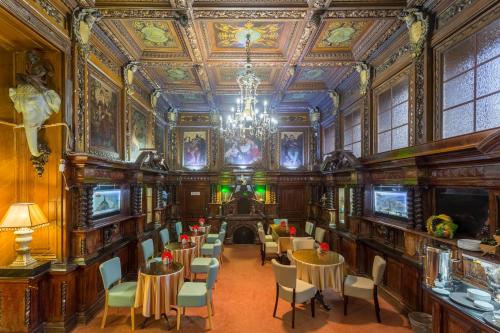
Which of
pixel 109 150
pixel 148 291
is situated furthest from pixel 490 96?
pixel 109 150

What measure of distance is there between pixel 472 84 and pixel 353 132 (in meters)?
3.73

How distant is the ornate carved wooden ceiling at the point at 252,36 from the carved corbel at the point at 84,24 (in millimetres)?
158

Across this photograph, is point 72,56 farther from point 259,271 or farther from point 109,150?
point 259,271

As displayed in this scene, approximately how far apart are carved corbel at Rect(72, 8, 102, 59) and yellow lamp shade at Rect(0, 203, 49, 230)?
266 cm

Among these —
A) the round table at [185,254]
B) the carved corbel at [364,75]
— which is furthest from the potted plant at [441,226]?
the round table at [185,254]

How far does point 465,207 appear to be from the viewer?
3.57m

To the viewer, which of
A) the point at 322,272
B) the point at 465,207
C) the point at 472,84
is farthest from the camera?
the point at 322,272

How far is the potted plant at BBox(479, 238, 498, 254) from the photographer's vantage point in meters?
2.86

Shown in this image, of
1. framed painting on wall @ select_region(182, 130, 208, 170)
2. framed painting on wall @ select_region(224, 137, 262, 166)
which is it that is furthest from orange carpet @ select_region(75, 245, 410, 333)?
framed painting on wall @ select_region(182, 130, 208, 170)

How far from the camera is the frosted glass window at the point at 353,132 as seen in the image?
→ 684cm

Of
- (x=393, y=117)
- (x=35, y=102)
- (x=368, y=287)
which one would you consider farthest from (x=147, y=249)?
(x=393, y=117)

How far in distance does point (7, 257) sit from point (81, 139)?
6.91 feet

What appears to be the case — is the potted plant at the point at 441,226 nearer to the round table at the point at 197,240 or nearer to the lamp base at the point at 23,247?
the round table at the point at 197,240

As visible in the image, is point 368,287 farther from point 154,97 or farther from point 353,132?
point 154,97
